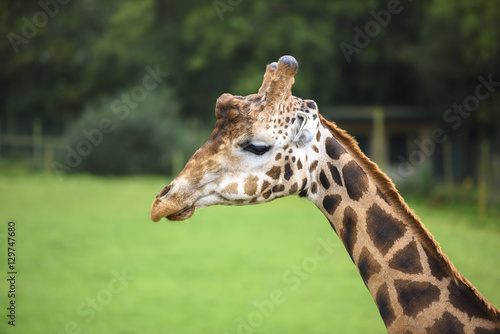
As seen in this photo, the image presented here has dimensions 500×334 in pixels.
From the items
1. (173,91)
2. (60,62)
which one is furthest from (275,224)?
(60,62)

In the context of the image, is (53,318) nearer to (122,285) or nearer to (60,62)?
(122,285)

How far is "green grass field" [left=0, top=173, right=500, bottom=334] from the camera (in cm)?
820

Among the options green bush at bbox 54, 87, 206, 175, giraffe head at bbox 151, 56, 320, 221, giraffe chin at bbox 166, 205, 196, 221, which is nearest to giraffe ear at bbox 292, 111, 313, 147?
giraffe head at bbox 151, 56, 320, 221

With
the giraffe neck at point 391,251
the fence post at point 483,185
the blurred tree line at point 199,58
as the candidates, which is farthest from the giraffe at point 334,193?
the blurred tree line at point 199,58

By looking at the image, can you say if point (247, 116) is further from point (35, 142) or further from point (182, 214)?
point (35, 142)

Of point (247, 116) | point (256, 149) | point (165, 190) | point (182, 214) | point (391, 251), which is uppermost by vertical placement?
point (247, 116)

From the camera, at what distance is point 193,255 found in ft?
40.1

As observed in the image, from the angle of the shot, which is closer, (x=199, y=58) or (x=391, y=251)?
Result: (x=391, y=251)

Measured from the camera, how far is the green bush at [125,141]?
87.0 feet

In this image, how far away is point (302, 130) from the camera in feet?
9.53

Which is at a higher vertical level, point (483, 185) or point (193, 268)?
point (483, 185)

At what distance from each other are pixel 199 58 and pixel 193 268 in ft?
77.1

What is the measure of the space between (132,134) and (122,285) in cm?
1813

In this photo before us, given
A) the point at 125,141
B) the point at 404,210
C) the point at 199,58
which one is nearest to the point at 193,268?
the point at 404,210
